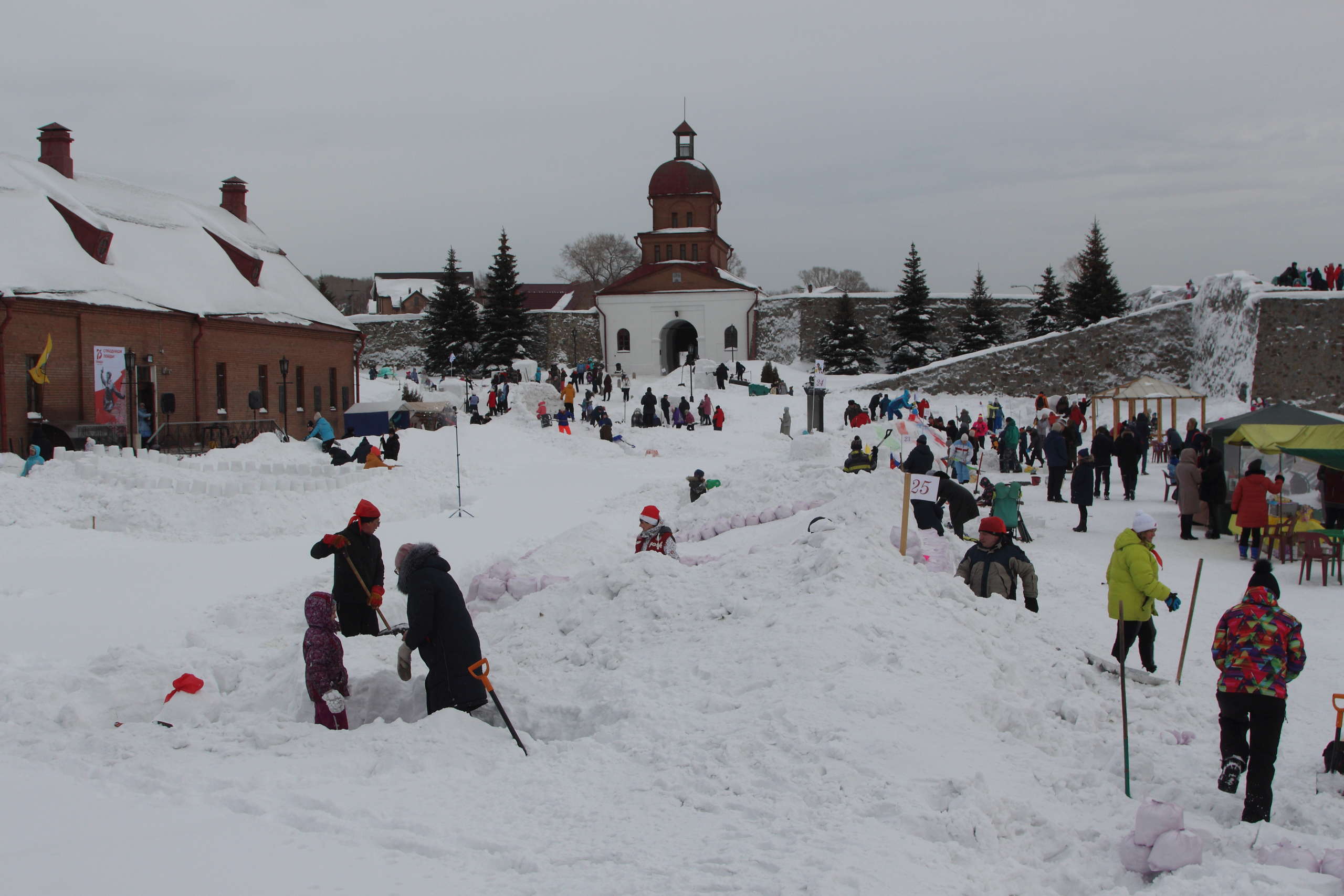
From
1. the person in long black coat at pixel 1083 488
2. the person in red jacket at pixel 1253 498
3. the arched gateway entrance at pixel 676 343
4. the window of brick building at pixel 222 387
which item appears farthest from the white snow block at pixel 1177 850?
the arched gateway entrance at pixel 676 343

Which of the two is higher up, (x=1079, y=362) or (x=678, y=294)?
(x=678, y=294)

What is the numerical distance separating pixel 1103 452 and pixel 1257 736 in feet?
44.3

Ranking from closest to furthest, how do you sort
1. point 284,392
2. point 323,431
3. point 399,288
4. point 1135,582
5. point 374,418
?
point 1135,582 → point 323,431 → point 284,392 → point 374,418 → point 399,288

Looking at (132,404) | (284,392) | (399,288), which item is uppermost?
(399,288)

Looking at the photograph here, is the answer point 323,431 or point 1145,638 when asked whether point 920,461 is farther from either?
point 323,431

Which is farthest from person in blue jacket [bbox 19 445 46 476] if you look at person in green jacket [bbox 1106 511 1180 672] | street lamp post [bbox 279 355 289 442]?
person in green jacket [bbox 1106 511 1180 672]

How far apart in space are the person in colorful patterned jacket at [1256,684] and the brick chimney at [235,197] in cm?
3745

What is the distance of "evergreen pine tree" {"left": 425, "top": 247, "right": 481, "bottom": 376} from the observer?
5416 cm

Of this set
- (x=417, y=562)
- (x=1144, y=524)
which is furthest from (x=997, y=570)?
(x=417, y=562)

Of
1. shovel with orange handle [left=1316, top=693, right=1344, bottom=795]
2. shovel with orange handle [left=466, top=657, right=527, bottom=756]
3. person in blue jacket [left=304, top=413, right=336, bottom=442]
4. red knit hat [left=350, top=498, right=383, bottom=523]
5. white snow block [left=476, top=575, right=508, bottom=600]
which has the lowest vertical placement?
shovel with orange handle [left=1316, top=693, right=1344, bottom=795]

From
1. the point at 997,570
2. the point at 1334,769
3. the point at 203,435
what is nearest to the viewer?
the point at 1334,769

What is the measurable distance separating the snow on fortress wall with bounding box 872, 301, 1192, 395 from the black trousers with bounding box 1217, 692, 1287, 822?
37454mm

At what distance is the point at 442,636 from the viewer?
6555 mm

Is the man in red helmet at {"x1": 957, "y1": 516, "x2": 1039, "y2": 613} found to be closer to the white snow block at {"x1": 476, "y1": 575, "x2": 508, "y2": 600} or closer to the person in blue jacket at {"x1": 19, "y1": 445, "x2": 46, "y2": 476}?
the white snow block at {"x1": 476, "y1": 575, "x2": 508, "y2": 600}
